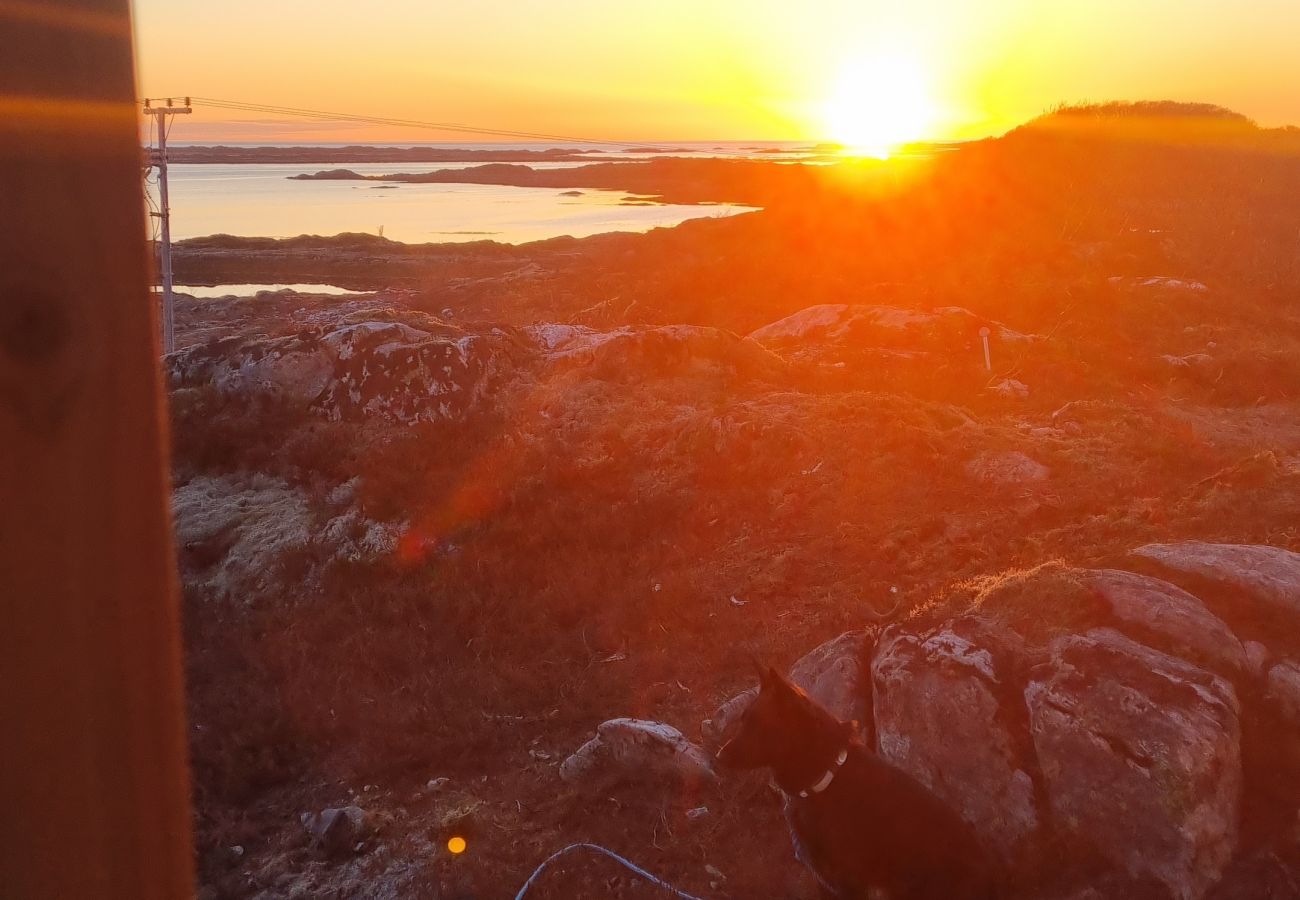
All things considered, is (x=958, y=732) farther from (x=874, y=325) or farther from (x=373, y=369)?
(x=874, y=325)

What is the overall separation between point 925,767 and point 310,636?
5.70m

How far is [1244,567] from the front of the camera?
5285 mm

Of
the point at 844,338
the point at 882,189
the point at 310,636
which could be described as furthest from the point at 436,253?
the point at 310,636

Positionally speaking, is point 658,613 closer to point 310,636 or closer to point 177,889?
point 310,636

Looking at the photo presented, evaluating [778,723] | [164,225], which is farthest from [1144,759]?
[164,225]

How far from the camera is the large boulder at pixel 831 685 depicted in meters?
5.43

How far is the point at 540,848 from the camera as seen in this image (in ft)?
17.6

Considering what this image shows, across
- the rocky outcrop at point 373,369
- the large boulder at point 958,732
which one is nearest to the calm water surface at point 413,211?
the rocky outcrop at point 373,369

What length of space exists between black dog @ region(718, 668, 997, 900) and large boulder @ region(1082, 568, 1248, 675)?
5.38 ft

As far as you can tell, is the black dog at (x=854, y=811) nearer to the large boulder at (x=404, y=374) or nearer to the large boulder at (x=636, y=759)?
the large boulder at (x=636, y=759)

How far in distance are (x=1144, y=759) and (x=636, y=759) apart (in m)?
2.98

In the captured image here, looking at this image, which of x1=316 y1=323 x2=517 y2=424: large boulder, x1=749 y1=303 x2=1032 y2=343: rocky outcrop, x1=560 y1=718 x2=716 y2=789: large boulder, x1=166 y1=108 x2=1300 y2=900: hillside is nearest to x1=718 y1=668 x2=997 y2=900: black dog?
x1=166 y1=108 x2=1300 y2=900: hillside

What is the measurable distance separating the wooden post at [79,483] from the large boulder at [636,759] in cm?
429

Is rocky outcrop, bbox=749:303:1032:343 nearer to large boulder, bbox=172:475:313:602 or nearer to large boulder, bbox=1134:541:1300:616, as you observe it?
large boulder, bbox=172:475:313:602
